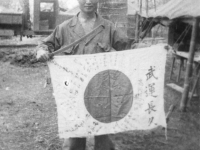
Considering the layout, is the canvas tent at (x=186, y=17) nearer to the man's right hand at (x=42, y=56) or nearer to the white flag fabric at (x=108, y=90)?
the white flag fabric at (x=108, y=90)

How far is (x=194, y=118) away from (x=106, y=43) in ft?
11.1

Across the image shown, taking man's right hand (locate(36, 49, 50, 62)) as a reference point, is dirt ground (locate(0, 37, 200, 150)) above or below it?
below

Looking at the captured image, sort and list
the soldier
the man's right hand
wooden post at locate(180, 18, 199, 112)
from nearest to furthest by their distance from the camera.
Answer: the man's right hand < the soldier < wooden post at locate(180, 18, 199, 112)

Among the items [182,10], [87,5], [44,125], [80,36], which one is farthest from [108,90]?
[182,10]

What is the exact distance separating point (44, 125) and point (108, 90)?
2283 millimetres

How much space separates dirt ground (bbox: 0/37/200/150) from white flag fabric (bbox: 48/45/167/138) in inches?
18.4

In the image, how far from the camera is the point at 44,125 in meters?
4.82

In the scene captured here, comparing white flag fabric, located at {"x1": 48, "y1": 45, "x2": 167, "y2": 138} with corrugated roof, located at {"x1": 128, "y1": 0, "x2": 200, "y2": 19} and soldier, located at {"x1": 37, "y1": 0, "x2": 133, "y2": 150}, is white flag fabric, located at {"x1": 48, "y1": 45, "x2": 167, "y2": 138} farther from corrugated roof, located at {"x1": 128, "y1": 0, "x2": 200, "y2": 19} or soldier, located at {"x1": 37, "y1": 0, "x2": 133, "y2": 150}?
corrugated roof, located at {"x1": 128, "y1": 0, "x2": 200, "y2": 19}

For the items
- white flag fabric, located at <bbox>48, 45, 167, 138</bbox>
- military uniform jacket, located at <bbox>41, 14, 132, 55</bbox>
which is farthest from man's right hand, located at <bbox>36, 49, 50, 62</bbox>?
military uniform jacket, located at <bbox>41, 14, 132, 55</bbox>

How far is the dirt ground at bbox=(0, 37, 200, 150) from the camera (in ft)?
13.4

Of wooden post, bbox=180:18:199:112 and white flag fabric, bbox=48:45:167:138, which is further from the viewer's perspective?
wooden post, bbox=180:18:199:112

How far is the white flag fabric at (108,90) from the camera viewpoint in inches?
114

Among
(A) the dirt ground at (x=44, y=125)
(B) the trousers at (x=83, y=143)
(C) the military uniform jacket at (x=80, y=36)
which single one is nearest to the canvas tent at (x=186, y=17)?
(A) the dirt ground at (x=44, y=125)

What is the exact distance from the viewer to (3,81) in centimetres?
773
